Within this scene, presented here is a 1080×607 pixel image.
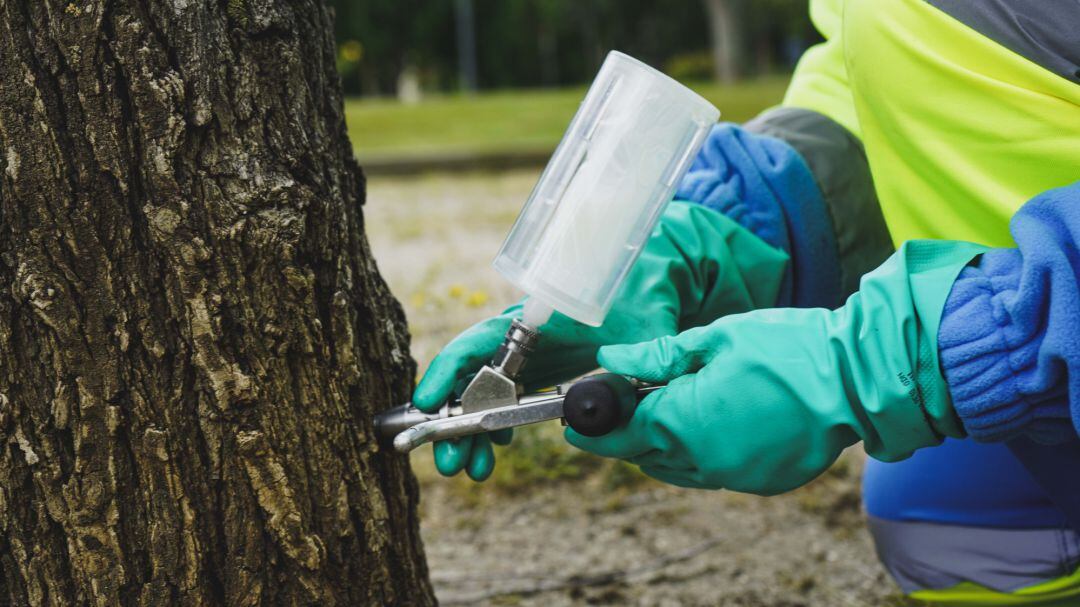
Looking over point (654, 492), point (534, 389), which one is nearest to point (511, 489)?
point (654, 492)

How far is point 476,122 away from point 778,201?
10266 mm

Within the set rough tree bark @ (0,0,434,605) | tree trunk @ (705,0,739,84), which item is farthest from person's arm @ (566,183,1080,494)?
tree trunk @ (705,0,739,84)

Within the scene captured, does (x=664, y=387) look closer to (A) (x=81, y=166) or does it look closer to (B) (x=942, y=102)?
(B) (x=942, y=102)

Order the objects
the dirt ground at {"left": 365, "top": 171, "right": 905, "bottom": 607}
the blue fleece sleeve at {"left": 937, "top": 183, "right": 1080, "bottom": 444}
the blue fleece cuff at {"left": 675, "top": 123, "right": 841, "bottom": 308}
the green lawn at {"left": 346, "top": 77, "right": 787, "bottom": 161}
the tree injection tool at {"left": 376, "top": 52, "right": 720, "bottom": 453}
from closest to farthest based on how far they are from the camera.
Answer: the blue fleece sleeve at {"left": 937, "top": 183, "right": 1080, "bottom": 444}, the tree injection tool at {"left": 376, "top": 52, "right": 720, "bottom": 453}, the blue fleece cuff at {"left": 675, "top": 123, "right": 841, "bottom": 308}, the dirt ground at {"left": 365, "top": 171, "right": 905, "bottom": 607}, the green lawn at {"left": 346, "top": 77, "right": 787, "bottom": 161}

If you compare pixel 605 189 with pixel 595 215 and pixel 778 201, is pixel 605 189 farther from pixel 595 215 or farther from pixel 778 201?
pixel 778 201

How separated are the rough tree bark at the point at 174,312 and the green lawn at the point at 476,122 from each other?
775cm

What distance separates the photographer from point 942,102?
1.22 metres

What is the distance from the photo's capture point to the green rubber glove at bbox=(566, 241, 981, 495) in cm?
111

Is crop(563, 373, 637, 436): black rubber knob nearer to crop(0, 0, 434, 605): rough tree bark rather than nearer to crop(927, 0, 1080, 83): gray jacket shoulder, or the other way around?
crop(0, 0, 434, 605): rough tree bark

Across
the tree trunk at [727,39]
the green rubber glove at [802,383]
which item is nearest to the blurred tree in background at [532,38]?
the tree trunk at [727,39]

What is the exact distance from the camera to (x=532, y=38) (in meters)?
27.0

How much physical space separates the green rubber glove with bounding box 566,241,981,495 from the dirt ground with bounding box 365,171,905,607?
79 cm

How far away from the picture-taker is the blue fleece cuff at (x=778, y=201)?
5.35 ft

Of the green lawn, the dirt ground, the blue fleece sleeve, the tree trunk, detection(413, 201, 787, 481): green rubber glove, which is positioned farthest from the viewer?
the tree trunk
